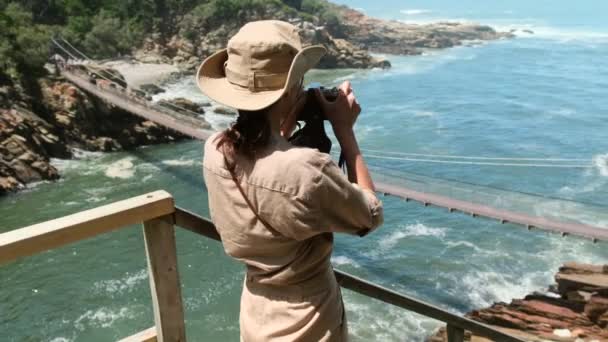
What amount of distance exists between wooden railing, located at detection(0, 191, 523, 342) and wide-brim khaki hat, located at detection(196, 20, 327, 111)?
0.31m

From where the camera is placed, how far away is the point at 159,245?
1129mm

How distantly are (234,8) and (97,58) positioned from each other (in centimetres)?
712

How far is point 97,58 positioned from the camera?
19828 millimetres

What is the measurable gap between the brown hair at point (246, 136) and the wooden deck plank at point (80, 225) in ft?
0.85

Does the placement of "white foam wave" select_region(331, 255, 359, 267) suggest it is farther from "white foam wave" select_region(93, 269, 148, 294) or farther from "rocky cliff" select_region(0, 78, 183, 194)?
"rocky cliff" select_region(0, 78, 183, 194)

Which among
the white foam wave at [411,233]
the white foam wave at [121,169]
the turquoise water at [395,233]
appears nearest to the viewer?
the turquoise water at [395,233]

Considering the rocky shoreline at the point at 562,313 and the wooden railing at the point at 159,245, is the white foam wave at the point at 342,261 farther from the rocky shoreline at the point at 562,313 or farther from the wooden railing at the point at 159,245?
the wooden railing at the point at 159,245

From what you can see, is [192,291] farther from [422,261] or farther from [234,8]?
[234,8]

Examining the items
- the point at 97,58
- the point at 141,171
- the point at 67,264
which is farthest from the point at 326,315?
the point at 97,58

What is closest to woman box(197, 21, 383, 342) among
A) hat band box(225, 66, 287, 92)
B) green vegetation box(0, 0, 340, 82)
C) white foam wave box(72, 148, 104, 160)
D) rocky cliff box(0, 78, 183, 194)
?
hat band box(225, 66, 287, 92)

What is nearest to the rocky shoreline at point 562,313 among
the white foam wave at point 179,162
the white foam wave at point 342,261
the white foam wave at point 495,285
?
the white foam wave at point 495,285

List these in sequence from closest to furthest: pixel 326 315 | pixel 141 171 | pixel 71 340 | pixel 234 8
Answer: pixel 326 315 < pixel 71 340 < pixel 141 171 < pixel 234 8

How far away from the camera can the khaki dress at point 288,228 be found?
812 millimetres

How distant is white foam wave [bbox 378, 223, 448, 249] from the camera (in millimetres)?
8383
